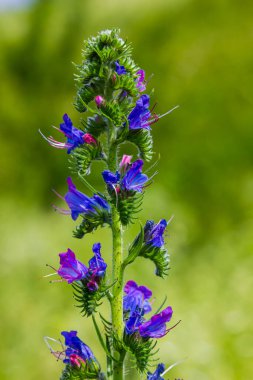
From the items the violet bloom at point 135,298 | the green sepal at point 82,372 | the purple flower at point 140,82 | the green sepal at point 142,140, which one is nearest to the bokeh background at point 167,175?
the violet bloom at point 135,298

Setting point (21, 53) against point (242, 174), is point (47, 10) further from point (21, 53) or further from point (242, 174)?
point (242, 174)

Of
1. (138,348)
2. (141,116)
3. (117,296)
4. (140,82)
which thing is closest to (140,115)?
(141,116)

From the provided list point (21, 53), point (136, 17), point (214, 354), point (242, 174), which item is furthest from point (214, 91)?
point (214, 354)

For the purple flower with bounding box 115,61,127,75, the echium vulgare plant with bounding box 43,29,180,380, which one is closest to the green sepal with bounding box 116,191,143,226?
the echium vulgare plant with bounding box 43,29,180,380

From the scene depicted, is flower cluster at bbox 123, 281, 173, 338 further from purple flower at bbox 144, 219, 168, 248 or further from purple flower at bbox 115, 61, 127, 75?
purple flower at bbox 115, 61, 127, 75

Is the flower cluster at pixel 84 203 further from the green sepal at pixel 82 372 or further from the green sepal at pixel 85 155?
the green sepal at pixel 82 372

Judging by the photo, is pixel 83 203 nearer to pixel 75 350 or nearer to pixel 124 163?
pixel 124 163
